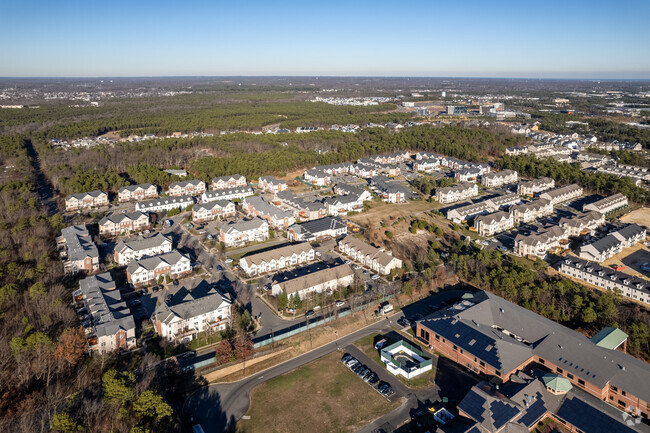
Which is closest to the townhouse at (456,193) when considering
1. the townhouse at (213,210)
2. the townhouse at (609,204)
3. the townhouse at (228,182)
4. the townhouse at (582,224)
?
the townhouse at (609,204)

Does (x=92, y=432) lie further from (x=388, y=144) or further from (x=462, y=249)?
(x=388, y=144)

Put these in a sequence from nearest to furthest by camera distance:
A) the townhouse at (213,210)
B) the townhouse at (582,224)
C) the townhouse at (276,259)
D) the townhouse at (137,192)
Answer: the townhouse at (276,259)
the townhouse at (582,224)
the townhouse at (213,210)
the townhouse at (137,192)

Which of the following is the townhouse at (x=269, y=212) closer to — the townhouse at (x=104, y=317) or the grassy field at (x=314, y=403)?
the townhouse at (x=104, y=317)

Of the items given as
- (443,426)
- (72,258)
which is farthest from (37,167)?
(443,426)

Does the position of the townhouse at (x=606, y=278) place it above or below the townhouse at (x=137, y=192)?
below

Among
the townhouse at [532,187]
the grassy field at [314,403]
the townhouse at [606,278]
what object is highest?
the townhouse at [532,187]

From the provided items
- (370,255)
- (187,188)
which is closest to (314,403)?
(370,255)

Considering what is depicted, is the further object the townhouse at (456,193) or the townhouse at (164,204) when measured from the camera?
the townhouse at (456,193)

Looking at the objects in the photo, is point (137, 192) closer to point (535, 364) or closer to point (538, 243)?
point (538, 243)
